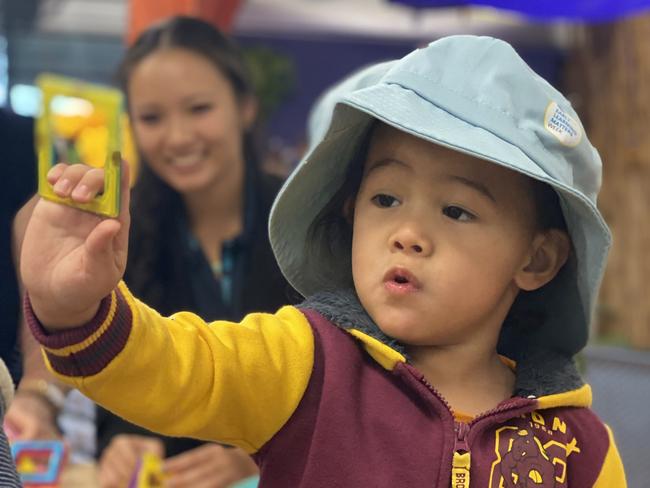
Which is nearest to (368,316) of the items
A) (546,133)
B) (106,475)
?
(546,133)

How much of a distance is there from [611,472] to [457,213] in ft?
0.76

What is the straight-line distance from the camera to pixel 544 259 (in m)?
0.71

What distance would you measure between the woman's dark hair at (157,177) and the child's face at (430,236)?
0.35 m

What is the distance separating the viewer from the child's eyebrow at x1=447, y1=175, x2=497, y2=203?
2.02 feet

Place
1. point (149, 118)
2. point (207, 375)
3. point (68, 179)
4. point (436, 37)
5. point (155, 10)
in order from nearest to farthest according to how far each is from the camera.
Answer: point (68, 179), point (207, 375), point (149, 118), point (155, 10), point (436, 37)

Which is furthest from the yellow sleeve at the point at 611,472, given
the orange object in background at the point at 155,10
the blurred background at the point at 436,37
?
the blurred background at the point at 436,37

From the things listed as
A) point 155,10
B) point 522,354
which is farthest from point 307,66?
point 522,354

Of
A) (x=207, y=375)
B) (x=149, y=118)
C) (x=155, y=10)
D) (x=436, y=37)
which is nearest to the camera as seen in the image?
(x=207, y=375)

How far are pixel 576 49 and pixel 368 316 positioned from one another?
3.91 meters

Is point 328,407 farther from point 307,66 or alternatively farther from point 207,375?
point 307,66

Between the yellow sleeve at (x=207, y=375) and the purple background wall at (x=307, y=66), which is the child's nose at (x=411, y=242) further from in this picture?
the purple background wall at (x=307, y=66)

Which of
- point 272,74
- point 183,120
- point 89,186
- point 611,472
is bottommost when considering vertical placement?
point 272,74

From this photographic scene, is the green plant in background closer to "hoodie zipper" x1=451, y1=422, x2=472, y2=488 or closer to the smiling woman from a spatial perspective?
the smiling woman

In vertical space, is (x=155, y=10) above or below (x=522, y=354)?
above
